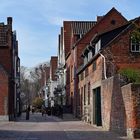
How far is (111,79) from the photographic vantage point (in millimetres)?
34781

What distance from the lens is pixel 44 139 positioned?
93.1 ft

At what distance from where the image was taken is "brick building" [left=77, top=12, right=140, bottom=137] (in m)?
31.0

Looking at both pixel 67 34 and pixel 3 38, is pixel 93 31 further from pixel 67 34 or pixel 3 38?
pixel 67 34

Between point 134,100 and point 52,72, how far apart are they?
95291 millimetres

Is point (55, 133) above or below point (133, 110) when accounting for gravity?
below

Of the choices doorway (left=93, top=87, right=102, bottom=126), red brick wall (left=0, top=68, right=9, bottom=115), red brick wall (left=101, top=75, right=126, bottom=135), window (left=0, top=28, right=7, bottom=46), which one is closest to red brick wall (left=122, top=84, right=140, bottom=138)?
red brick wall (left=101, top=75, right=126, bottom=135)

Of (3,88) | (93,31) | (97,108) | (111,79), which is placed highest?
(93,31)

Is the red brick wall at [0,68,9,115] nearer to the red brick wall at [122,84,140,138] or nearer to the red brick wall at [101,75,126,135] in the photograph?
the red brick wall at [101,75,126,135]

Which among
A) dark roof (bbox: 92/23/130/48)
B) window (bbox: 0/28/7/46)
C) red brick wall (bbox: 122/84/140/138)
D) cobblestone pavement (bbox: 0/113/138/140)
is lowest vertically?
cobblestone pavement (bbox: 0/113/138/140)

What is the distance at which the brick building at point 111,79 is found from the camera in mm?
31031

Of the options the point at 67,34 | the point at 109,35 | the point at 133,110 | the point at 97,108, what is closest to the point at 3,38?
the point at 67,34

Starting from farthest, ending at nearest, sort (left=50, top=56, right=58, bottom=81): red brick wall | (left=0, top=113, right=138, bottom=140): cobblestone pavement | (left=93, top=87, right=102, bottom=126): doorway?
1. (left=50, top=56, right=58, bottom=81): red brick wall
2. (left=93, top=87, right=102, bottom=126): doorway
3. (left=0, top=113, right=138, bottom=140): cobblestone pavement

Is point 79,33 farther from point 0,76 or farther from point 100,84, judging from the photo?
point 100,84

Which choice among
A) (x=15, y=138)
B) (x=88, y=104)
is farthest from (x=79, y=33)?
(x=15, y=138)
